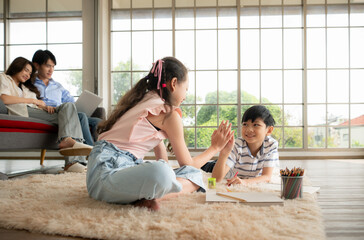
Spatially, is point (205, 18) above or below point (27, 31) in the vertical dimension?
above

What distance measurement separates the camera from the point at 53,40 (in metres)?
4.38

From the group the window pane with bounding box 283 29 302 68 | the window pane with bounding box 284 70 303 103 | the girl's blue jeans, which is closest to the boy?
the girl's blue jeans

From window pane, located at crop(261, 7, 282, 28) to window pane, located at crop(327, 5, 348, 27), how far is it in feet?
2.38

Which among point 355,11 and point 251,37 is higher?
point 355,11

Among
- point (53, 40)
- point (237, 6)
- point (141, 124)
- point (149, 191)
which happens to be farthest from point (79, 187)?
point (237, 6)

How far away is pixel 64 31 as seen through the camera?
449cm

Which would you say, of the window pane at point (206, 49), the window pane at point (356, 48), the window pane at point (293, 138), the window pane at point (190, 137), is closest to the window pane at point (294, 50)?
the window pane at point (356, 48)

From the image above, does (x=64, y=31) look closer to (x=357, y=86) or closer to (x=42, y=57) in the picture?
(x=42, y=57)

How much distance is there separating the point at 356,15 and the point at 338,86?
1.10 metres

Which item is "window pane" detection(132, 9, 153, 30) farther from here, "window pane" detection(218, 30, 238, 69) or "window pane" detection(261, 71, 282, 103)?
"window pane" detection(261, 71, 282, 103)

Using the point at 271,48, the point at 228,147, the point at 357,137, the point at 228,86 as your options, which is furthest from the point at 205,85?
the point at 228,147

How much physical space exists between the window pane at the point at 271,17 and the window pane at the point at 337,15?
725 millimetres

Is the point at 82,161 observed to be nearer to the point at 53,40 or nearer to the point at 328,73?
the point at 53,40

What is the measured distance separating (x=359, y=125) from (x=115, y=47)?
3865 mm
